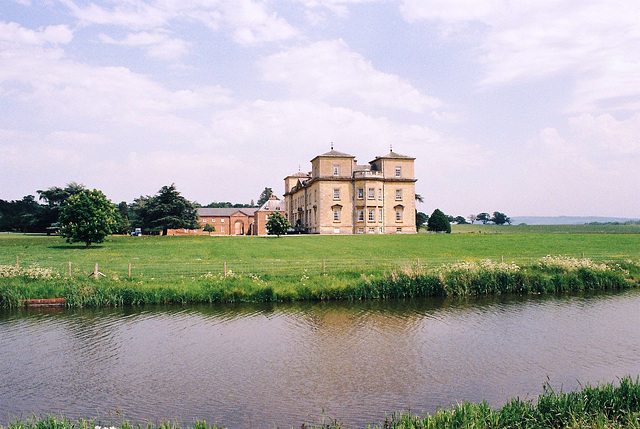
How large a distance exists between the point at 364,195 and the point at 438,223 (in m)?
14.4

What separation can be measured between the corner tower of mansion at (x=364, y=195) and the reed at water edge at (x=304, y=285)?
4257 cm

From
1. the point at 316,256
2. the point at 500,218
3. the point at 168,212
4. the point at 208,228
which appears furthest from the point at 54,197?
the point at 500,218

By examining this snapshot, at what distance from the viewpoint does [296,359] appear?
12250mm

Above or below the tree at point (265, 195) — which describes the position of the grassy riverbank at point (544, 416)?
below

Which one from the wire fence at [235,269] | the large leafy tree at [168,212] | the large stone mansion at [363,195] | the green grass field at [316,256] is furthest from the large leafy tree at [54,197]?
the wire fence at [235,269]

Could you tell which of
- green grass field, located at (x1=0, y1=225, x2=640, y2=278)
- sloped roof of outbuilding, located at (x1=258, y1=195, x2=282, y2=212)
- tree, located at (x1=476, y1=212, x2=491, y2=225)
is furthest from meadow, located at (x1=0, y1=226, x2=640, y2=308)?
tree, located at (x1=476, y1=212, x2=491, y2=225)

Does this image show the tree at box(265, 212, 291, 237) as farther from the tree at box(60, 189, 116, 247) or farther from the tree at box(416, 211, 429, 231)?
the tree at box(416, 211, 429, 231)

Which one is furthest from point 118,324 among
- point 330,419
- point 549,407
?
point 549,407

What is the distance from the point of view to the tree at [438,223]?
7203 centimetres

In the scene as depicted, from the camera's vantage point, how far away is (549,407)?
7.69m

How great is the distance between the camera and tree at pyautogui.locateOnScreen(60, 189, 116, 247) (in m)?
43.9

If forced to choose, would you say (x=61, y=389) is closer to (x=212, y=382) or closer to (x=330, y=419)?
(x=212, y=382)

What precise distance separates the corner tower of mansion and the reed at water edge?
42571mm

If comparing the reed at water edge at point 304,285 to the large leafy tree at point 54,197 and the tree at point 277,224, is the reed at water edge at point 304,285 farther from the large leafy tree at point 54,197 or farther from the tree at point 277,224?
the large leafy tree at point 54,197
